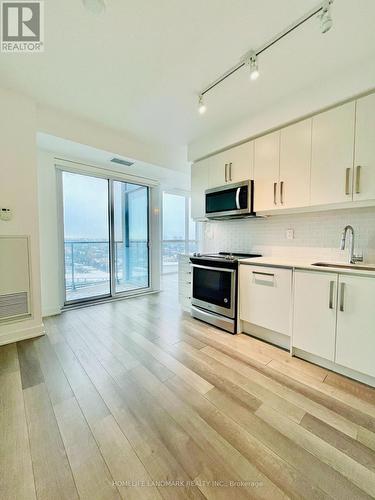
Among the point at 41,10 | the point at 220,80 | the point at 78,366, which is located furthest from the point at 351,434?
the point at 41,10

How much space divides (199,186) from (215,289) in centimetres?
166

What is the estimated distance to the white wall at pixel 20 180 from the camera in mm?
2309

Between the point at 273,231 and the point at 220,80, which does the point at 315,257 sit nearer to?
the point at 273,231

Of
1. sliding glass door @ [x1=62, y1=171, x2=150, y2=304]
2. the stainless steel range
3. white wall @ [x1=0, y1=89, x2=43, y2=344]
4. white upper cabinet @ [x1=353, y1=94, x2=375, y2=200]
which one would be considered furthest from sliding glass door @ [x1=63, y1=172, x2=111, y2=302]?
white upper cabinet @ [x1=353, y1=94, x2=375, y2=200]

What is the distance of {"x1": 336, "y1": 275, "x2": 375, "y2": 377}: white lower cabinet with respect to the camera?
166cm

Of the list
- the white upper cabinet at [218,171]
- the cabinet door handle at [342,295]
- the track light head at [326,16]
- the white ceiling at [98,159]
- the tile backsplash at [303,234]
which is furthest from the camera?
the white upper cabinet at [218,171]

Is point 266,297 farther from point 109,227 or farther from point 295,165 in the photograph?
point 109,227

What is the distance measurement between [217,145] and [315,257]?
199 centimetres

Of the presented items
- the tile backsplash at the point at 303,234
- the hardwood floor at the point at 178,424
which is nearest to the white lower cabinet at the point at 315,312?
the hardwood floor at the point at 178,424

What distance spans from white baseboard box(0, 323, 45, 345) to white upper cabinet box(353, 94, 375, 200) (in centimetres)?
369

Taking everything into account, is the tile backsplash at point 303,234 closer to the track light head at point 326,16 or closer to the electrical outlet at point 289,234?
the electrical outlet at point 289,234

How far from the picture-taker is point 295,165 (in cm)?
233

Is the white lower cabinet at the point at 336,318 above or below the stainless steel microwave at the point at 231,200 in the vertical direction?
below

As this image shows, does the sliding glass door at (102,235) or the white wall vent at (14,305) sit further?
the sliding glass door at (102,235)
